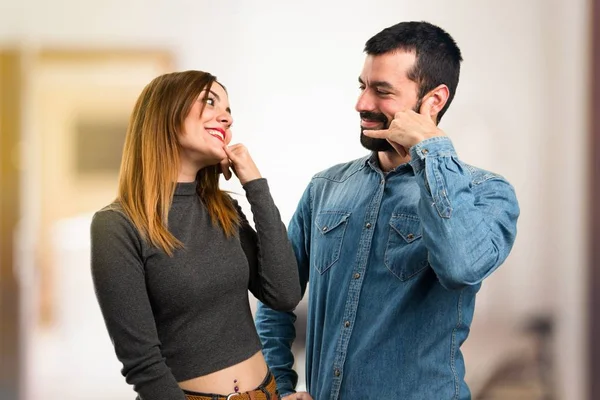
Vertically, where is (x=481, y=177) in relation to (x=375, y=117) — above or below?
below

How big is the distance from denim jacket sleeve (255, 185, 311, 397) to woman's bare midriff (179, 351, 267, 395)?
0.23m

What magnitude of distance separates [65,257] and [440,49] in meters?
2.56

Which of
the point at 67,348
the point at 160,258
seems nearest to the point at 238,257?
the point at 160,258

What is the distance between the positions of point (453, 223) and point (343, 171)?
470 mm

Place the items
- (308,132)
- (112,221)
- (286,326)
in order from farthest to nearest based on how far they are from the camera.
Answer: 1. (308,132)
2. (286,326)
3. (112,221)

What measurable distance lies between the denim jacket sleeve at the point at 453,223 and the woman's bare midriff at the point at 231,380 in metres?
0.41

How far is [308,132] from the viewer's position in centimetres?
362

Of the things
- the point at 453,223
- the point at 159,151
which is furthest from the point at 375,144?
the point at 159,151

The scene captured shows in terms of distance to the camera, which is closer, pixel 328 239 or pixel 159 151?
pixel 159 151

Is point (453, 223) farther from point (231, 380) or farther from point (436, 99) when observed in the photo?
point (231, 380)

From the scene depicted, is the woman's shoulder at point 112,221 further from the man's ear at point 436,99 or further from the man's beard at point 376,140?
the man's ear at point 436,99

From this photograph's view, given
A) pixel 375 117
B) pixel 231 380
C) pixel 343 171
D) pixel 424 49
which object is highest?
pixel 424 49

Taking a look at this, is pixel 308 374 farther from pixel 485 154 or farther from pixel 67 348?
pixel 67 348

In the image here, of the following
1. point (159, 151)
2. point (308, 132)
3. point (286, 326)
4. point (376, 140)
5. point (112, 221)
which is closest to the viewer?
point (112, 221)
